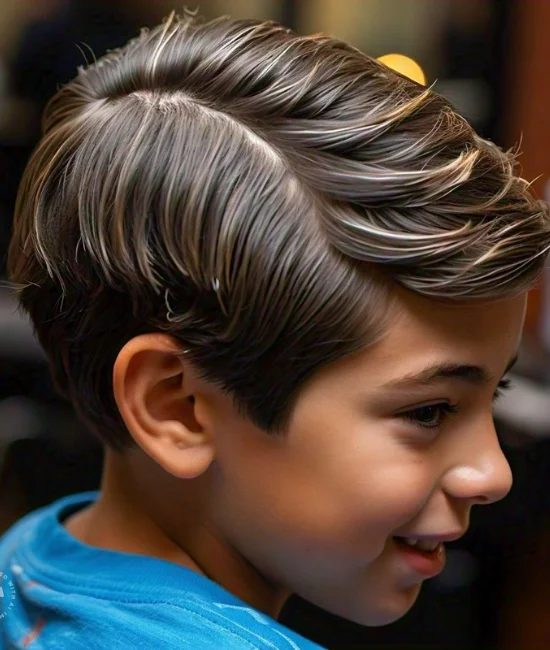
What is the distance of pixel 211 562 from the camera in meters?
0.65

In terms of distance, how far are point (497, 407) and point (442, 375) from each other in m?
0.55

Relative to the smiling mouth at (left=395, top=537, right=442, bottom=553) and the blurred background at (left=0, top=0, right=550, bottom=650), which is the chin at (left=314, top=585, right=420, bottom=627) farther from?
the blurred background at (left=0, top=0, right=550, bottom=650)

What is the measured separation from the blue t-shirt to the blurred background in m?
0.51

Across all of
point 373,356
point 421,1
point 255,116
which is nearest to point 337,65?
point 255,116

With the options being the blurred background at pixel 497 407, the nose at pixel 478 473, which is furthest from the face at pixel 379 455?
the blurred background at pixel 497 407

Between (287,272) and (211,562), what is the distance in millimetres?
247

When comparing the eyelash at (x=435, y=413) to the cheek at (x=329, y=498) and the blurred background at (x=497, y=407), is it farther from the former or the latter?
the blurred background at (x=497, y=407)

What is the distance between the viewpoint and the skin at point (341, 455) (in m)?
0.57

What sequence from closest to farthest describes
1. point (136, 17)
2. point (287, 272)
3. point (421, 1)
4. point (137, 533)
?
point (287, 272) < point (137, 533) < point (136, 17) < point (421, 1)

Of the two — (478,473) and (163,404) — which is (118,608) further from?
(478,473)

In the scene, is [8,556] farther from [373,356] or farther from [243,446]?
[373,356]

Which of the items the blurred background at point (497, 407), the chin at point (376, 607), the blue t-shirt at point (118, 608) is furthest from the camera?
the blurred background at point (497, 407)

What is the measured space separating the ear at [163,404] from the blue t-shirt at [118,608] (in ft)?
0.26

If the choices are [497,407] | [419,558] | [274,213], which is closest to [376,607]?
[419,558]
